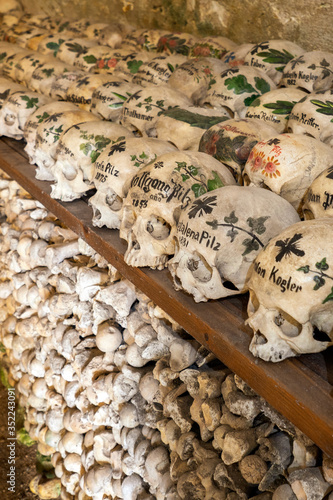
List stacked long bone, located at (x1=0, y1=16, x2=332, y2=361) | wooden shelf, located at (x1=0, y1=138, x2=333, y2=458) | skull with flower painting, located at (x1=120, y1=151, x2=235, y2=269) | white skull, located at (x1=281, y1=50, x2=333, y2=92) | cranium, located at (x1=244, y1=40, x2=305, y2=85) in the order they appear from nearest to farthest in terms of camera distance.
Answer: wooden shelf, located at (x1=0, y1=138, x2=333, y2=458) → stacked long bone, located at (x1=0, y1=16, x2=332, y2=361) → skull with flower painting, located at (x1=120, y1=151, x2=235, y2=269) → white skull, located at (x1=281, y1=50, x2=333, y2=92) → cranium, located at (x1=244, y1=40, x2=305, y2=85)

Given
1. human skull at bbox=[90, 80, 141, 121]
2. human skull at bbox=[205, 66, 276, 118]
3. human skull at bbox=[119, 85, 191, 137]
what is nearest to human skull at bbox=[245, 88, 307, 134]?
human skull at bbox=[205, 66, 276, 118]

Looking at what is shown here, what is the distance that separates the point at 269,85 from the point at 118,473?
1.32m

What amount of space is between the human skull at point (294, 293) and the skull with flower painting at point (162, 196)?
30cm

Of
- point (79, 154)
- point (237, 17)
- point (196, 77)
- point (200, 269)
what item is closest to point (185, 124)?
point (79, 154)

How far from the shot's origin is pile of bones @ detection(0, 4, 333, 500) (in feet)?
3.27

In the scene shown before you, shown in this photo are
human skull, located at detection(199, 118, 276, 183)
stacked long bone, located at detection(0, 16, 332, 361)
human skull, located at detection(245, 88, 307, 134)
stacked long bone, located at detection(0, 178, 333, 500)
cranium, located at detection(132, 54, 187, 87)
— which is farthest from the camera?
cranium, located at detection(132, 54, 187, 87)

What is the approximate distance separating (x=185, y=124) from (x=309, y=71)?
461 millimetres

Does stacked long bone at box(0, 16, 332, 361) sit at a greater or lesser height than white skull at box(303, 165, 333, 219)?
lesser

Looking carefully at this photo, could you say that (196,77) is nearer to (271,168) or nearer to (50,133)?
(50,133)

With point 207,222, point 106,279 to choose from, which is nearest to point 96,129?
point 106,279

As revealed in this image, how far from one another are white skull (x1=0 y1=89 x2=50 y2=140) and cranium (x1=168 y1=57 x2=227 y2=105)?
565 mm

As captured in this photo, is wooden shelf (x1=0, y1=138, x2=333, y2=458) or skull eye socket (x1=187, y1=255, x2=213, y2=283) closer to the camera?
wooden shelf (x1=0, y1=138, x2=333, y2=458)

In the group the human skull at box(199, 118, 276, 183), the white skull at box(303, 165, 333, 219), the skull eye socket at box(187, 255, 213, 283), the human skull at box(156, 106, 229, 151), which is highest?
the white skull at box(303, 165, 333, 219)

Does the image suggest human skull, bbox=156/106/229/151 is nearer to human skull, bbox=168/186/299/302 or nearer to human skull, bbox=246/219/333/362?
human skull, bbox=168/186/299/302
